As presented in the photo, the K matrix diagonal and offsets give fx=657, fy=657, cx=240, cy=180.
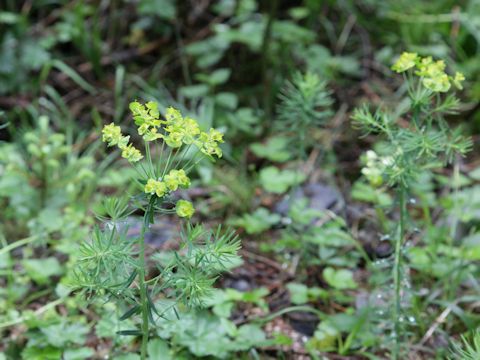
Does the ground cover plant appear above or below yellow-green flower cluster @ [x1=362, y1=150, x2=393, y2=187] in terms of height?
below

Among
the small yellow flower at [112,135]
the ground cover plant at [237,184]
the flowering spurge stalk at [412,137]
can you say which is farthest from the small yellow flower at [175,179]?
the flowering spurge stalk at [412,137]

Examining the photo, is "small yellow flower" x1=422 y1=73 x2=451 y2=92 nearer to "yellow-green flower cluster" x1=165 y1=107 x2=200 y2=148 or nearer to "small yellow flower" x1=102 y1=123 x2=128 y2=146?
"yellow-green flower cluster" x1=165 y1=107 x2=200 y2=148

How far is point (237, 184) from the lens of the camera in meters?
2.57

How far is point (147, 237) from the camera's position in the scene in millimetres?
2373

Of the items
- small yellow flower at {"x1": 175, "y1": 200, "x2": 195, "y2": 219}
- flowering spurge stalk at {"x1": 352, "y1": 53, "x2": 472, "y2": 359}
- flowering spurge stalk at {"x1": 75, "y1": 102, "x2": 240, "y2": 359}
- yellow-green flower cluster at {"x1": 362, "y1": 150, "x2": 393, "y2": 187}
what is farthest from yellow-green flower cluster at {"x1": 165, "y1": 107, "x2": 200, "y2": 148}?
yellow-green flower cluster at {"x1": 362, "y1": 150, "x2": 393, "y2": 187}

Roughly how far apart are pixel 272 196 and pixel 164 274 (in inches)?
52.5

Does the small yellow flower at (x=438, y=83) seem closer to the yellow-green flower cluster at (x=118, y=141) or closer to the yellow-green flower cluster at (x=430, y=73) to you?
the yellow-green flower cluster at (x=430, y=73)

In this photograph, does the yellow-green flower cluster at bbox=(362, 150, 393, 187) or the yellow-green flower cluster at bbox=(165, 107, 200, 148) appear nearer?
the yellow-green flower cluster at bbox=(165, 107, 200, 148)

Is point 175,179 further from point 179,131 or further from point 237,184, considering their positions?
point 237,184

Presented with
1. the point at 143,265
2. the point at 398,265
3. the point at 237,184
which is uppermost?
the point at 143,265

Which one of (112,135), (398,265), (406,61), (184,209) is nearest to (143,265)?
(184,209)

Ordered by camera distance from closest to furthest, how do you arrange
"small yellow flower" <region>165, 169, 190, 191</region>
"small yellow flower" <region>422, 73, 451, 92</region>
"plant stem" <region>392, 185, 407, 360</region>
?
"small yellow flower" <region>165, 169, 190, 191</region> < "small yellow flower" <region>422, 73, 451, 92</region> < "plant stem" <region>392, 185, 407, 360</region>

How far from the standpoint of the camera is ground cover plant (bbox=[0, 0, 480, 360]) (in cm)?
155

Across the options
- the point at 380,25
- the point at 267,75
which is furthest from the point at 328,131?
the point at 380,25
